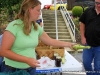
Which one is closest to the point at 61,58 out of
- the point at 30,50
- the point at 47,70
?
the point at 47,70

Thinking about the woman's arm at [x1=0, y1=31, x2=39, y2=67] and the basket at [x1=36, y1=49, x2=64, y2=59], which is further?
the basket at [x1=36, y1=49, x2=64, y2=59]

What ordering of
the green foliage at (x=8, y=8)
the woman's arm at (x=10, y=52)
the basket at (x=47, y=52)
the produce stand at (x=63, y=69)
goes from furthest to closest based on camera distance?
the green foliage at (x=8, y=8), the basket at (x=47, y=52), the produce stand at (x=63, y=69), the woman's arm at (x=10, y=52)

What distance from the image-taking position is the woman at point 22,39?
250 centimetres

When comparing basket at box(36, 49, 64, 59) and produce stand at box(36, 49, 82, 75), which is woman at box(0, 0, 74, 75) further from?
basket at box(36, 49, 64, 59)

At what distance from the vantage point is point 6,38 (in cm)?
249

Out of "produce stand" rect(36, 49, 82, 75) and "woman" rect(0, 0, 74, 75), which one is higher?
"woman" rect(0, 0, 74, 75)

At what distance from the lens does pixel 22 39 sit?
2602 mm

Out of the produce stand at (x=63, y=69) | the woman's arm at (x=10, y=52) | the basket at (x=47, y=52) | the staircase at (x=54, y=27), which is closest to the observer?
the woman's arm at (x=10, y=52)

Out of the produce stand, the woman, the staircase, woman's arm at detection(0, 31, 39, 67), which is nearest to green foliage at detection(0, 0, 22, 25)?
the staircase

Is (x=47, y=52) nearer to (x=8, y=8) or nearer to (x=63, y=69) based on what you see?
(x=63, y=69)

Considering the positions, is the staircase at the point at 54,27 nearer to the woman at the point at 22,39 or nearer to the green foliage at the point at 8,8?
the green foliage at the point at 8,8

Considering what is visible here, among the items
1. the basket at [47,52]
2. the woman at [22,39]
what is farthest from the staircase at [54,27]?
the woman at [22,39]

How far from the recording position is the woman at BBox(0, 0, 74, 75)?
8.21 ft

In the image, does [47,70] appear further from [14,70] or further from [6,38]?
[6,38]
